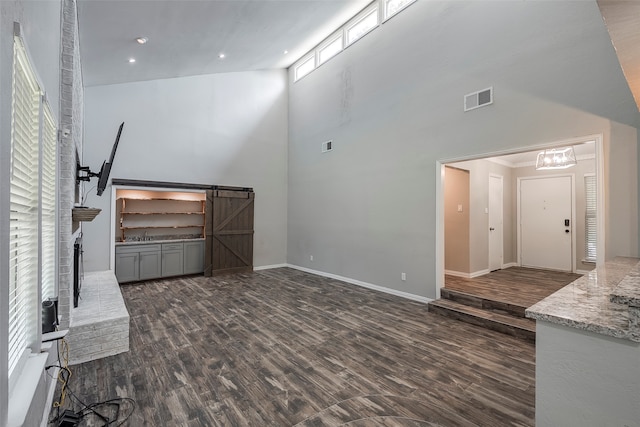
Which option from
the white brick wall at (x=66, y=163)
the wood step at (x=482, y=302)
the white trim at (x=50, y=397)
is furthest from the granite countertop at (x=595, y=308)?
the white brick wall at (x=66, y=163)

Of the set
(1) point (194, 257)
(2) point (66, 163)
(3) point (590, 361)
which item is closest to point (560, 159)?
(3) point (590, 361)

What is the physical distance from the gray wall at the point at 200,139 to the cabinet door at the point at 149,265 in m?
0.59

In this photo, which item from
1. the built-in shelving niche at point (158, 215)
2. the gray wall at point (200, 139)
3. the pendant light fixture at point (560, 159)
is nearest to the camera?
the pendant light fixture at point (560, 159)

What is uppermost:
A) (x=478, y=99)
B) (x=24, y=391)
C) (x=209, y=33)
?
(x=209, y=33)

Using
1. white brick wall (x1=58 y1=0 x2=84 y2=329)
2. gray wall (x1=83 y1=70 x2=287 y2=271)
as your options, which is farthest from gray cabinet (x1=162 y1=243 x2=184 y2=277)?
white brick wall (x1=58 y1=0 x2=84 y2=329)

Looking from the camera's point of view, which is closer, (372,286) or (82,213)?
(82,213)

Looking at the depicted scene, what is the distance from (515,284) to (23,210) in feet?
19.9

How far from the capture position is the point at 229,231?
269 inches

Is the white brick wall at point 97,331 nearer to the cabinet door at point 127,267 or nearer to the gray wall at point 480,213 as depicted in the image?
the cabinet door at point 127,267

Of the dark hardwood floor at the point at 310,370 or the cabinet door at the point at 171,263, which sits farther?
the cabinet door at the point at 171,263

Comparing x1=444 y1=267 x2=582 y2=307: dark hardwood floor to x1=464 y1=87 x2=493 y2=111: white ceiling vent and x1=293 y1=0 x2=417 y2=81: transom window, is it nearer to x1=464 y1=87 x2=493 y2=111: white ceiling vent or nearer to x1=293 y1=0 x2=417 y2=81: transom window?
x1=464 y1=87 x2=493 y2=111: white ceiling vent

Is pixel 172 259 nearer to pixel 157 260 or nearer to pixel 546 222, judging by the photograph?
pixel 157 260

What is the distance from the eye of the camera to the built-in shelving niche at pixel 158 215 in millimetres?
6113

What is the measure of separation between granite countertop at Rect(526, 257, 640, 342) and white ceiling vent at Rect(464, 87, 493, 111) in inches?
114
